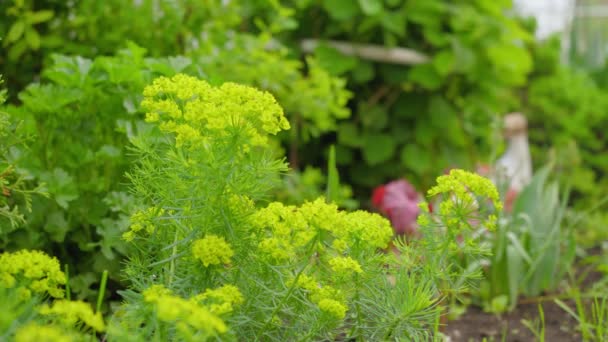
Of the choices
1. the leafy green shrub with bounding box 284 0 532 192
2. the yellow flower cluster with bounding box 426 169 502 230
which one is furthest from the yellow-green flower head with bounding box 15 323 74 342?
the leafy green shrub with bounding box 284 0 532 192

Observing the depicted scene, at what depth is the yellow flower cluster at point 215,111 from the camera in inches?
43.9

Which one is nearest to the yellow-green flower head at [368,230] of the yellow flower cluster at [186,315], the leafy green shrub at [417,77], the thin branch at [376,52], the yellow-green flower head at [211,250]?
the yellow-green flower head at [211,250]

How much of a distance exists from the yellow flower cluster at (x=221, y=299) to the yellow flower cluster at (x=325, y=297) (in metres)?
0.12

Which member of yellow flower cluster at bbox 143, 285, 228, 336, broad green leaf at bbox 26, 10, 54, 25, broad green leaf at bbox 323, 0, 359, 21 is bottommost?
yellow flower cluster at bbox 143, 285, 228, 336

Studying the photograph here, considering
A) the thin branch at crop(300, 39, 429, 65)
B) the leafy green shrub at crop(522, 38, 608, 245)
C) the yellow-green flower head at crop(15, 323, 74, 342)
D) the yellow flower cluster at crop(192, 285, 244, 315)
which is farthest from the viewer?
the leafy green shrub at crop(522, 38, 608, 245)

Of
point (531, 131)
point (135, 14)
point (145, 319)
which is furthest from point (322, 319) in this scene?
point (531, 131)

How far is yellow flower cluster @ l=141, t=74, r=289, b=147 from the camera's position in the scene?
1.12 metres

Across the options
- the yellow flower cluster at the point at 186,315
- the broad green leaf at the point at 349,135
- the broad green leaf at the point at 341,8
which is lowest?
the broad green leaf at the point at 349,135

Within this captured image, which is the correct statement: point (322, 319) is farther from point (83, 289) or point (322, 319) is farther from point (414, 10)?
point (414, 10)

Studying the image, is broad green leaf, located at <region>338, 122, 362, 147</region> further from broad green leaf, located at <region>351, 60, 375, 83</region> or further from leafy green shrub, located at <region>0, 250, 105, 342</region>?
leafy green shrub, located at <region>0, 250, 105, 342</region>

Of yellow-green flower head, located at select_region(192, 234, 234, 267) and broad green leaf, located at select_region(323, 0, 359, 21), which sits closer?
yellow-green flower head, located at select_region(192, 234, 234, 267)

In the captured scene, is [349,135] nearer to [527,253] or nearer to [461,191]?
[527,253]

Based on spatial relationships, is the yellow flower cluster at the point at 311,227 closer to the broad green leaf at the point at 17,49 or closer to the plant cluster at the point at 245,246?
the plant cluster at the point at 245,246

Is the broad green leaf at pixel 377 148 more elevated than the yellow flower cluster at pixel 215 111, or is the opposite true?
the yellow flower cluster at pixel 215 111
